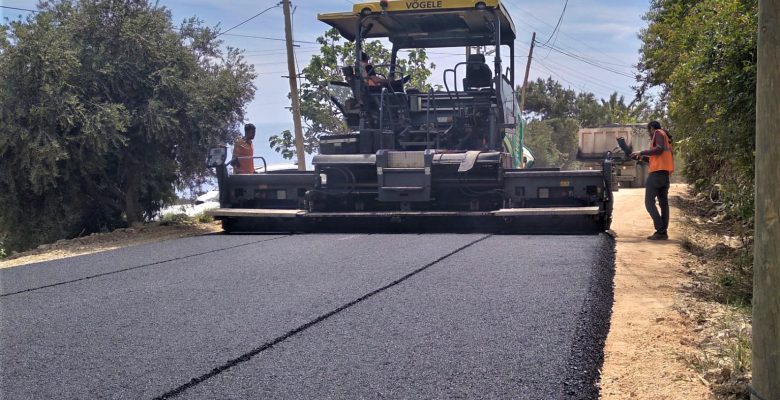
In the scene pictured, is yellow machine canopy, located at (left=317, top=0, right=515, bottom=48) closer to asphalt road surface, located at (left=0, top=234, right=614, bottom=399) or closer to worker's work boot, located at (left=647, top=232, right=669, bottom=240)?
worker's work boot, located at (left=647, top=232, right=669, bottom=240)

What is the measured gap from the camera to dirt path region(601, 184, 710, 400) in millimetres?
3635

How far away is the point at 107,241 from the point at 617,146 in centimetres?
1730

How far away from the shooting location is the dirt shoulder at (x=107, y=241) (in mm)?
10398

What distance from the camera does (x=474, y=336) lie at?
4.30 m

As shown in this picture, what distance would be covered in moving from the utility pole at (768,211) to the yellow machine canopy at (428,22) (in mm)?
6957

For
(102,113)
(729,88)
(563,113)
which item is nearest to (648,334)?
(729,88)

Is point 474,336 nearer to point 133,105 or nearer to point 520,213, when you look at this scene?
point 520,213

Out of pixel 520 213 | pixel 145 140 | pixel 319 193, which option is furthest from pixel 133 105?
pixel 520 213

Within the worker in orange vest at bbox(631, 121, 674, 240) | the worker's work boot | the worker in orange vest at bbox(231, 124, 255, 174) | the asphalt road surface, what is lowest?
the worker's work boot

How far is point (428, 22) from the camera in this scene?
1050 centimetres

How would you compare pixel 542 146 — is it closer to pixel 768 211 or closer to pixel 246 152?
pixel 246 152

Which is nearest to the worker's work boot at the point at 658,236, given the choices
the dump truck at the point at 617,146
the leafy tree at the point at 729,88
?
the leafy tree at the point at 729,88

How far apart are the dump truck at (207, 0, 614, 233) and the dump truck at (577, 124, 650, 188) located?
14983 mm

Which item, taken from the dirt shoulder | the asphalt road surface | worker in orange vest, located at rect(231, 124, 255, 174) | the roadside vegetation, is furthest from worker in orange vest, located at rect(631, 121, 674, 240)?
the dirt shoulder
